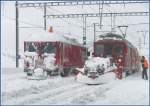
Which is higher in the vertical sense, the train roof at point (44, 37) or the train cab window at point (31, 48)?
the train roof at point (44, 37)

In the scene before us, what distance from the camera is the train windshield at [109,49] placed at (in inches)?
1231

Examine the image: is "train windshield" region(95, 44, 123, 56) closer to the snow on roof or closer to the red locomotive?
the red locomotive

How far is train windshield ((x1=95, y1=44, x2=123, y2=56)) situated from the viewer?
3127 centimetres

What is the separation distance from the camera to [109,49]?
31.5m

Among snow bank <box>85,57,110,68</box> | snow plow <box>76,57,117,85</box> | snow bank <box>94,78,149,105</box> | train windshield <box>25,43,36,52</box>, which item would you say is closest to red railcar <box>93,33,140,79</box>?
snow bank <box>85,57,110,68</box>

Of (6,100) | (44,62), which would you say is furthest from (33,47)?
(6,100)

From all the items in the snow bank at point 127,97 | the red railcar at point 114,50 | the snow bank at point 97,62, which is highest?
the red railcar at point 114,50

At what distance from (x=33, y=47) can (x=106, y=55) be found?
16.6ft

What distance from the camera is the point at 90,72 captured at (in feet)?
83.4

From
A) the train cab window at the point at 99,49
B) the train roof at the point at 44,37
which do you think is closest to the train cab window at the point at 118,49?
the train cab window at the point at 99,49

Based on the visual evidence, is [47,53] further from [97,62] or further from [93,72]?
[93,72]

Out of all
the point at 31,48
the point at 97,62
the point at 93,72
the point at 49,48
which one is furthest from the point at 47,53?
the point at 93,72

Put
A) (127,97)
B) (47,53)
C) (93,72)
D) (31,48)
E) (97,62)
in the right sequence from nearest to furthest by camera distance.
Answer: (127,97) < (93,72) < (97,62) < (47,53) < (31,48)

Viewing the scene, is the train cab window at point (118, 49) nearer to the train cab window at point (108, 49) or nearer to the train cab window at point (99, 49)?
the train cab window at point (108, 49)
